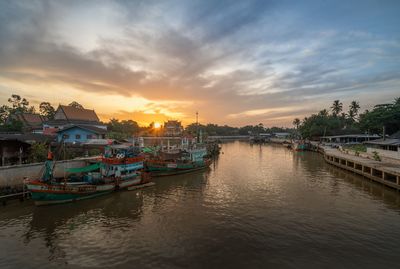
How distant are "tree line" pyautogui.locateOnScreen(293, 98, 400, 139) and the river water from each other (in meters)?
30.8

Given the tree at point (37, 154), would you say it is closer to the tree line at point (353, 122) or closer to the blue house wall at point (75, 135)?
the blue house wall at point (75, 135)

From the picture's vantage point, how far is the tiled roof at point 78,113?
184 feet

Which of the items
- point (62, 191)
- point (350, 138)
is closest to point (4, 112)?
point (62, 191)

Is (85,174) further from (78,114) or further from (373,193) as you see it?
(78,114)

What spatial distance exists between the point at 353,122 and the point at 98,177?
395 ft

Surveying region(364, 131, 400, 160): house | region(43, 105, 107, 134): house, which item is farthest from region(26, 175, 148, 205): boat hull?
region(364, 131, 400, 160): house

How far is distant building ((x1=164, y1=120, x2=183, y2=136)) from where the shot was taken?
330ft

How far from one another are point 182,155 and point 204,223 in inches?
1002

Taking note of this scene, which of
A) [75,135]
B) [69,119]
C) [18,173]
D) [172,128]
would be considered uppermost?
[69,119]

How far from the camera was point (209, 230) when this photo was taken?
1639 centimetres

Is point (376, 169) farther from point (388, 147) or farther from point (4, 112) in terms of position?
point (4, 112)

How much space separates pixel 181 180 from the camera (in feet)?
112

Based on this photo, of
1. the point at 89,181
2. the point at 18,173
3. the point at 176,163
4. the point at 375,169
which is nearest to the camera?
the point at 18,173

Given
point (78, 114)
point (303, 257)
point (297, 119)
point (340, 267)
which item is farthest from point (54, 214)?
point (297, 119)
